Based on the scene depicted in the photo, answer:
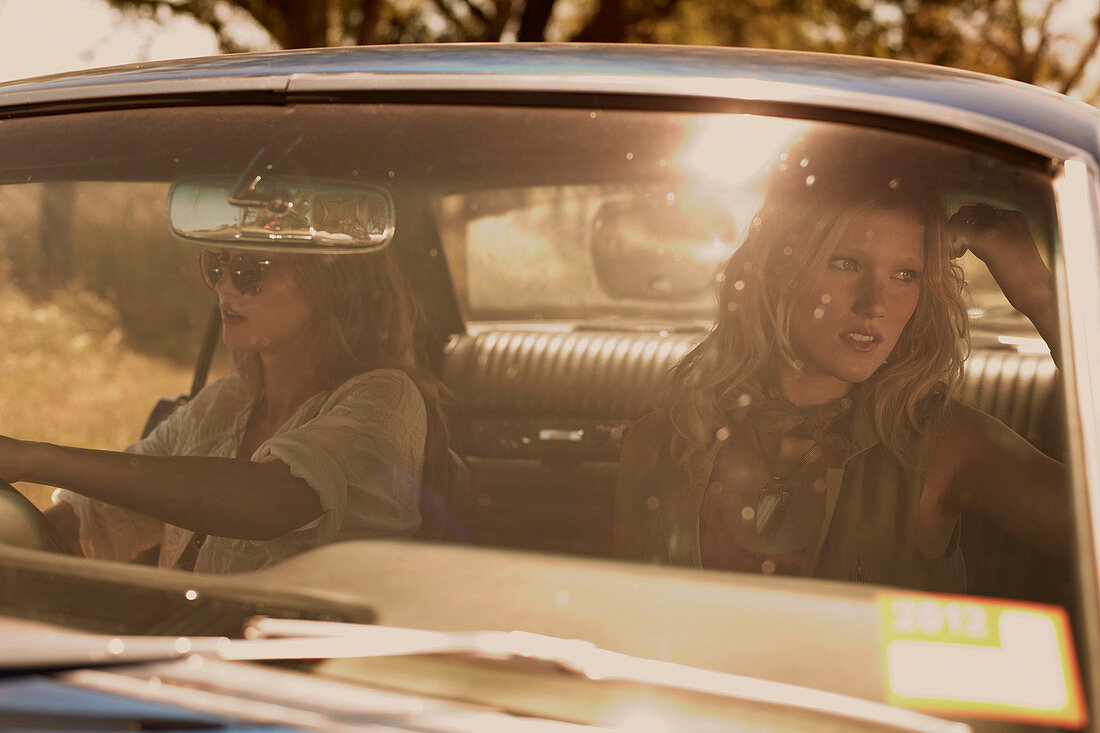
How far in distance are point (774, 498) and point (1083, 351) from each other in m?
0.45

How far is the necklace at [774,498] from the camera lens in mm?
1436

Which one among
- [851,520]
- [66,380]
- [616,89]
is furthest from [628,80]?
[66,380]

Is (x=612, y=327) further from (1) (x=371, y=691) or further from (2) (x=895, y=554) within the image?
(1) (x=371, y=691)

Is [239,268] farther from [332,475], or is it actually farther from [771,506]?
[771,506]

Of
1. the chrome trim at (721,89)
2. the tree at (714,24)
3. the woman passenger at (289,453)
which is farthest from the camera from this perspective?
the tree at (714,24)

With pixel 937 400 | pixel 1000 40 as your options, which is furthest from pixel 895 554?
pixel 1000 40

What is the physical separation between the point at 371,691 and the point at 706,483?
0.62m

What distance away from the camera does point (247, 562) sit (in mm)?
1408

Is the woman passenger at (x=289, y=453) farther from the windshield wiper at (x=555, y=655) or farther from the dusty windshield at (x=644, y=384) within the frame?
the windshield wiper at (x=555, y=655)

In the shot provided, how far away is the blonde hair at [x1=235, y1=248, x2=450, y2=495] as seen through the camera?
1.60 metres

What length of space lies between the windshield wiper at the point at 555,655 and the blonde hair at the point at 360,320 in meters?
0.46

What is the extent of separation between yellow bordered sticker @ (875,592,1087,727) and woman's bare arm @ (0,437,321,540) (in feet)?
2.67

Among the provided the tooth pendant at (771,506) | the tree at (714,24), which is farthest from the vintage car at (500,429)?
Answer: the tree at (714,24)

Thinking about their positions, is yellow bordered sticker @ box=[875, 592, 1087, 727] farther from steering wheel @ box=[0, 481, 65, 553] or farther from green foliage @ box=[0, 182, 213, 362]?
green foliage @ box=[0, 182, 213, 362]
